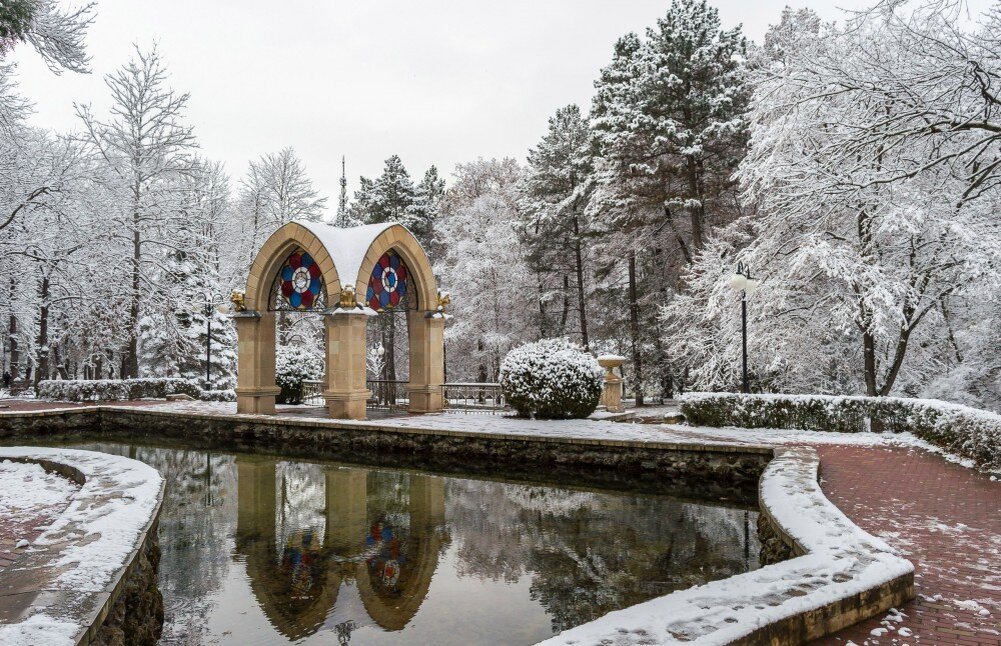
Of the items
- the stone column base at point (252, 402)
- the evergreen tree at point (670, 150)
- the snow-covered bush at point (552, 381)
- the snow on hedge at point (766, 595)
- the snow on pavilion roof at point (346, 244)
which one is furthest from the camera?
the evergreen tree at point (670, 150)

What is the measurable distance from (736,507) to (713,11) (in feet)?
70.3

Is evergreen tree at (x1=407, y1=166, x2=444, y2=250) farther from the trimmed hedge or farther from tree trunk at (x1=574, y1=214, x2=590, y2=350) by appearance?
the trimmed hedge

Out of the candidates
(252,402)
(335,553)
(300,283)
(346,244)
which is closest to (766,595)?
(335,553)

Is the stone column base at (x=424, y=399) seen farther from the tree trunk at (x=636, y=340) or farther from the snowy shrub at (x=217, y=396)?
the tree trunk at (x=636, y=340)

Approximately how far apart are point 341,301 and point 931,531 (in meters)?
12.9

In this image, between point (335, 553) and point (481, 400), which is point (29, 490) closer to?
point (335, 553)

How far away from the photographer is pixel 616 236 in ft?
86.0

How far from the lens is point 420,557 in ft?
23.0

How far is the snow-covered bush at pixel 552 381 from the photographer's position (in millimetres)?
15547

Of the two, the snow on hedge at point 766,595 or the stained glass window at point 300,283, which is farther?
the stained glass window at point 300,283

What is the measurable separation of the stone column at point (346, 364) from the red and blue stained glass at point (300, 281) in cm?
160

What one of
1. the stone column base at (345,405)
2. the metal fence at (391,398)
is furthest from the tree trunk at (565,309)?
the stone column base at (345,405)

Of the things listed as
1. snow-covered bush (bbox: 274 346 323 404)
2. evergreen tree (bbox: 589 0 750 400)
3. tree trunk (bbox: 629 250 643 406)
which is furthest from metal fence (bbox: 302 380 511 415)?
evergreen tree (bbox: 589 0 750 400)

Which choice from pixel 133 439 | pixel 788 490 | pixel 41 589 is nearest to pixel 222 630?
pixel 41 589
